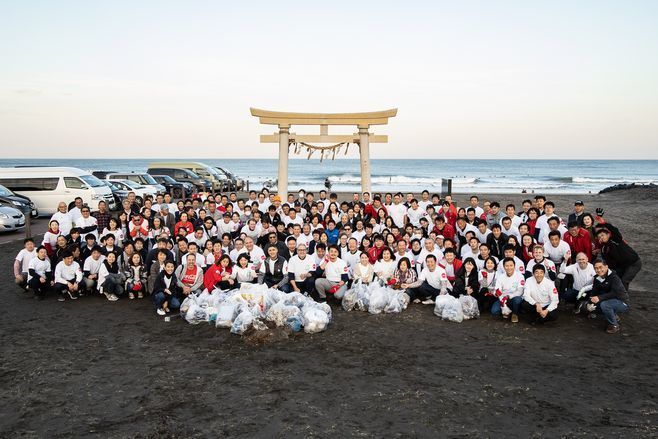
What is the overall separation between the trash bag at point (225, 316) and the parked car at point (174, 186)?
19.1 m

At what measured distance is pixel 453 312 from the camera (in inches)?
281

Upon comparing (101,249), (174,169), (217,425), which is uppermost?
(174,169)

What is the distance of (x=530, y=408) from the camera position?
4520mm

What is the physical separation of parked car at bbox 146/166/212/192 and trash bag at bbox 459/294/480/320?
903 inches

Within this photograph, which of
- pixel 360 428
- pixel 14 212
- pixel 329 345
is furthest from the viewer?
pixel 14 212

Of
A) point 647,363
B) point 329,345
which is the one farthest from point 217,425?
point 647,363

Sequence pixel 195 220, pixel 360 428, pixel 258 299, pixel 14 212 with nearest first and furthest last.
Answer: pixel 360 428 → pixel 258 299 → pixel 195 220 → pixel 14 212

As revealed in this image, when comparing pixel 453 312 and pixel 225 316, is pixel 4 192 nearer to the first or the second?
pixel 225 316

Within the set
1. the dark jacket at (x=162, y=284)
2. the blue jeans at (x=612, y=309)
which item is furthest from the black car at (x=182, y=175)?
the blue jeans at (x=612, y=309)

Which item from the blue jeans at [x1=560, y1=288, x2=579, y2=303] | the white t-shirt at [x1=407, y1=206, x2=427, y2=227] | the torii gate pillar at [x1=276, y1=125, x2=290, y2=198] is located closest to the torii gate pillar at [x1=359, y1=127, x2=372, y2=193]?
the torii gate pillar at [x1=276, y1=125, x2=290, y2=198]

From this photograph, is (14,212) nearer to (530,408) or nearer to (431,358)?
(431,358)

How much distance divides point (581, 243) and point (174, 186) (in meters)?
22.1

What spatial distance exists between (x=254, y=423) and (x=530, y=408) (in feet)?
8.61

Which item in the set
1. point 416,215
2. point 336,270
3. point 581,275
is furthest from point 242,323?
point 416,215
